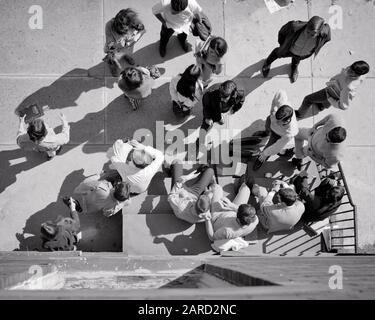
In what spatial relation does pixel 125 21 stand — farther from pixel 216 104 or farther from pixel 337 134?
pixel 337 134

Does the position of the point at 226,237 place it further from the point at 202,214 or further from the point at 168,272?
the point at 168,272

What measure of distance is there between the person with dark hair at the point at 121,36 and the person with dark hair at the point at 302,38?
80.5 inches

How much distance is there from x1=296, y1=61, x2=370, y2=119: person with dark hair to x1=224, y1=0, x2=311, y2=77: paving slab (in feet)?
2.21

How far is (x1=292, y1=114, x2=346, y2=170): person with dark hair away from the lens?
6086 millimetres

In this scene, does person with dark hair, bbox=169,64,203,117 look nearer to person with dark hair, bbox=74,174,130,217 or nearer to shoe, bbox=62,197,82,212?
person with dark hair, bbox=74,174,130,217

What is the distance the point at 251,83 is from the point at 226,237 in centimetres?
280

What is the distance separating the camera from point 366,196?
7.79 m

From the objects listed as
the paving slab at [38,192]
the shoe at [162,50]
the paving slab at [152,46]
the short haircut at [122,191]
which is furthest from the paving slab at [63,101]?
the short haircut at [122,191]

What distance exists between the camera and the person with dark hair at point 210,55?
235 inches

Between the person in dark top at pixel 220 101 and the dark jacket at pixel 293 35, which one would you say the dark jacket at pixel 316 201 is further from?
the dark jacket at pixel 293 35

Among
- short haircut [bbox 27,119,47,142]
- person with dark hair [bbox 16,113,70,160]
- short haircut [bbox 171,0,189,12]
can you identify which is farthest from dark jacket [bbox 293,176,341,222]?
short haircut [bbox 27,119,47,142]

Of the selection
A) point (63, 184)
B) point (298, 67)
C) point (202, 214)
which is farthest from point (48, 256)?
point (298, 67)
